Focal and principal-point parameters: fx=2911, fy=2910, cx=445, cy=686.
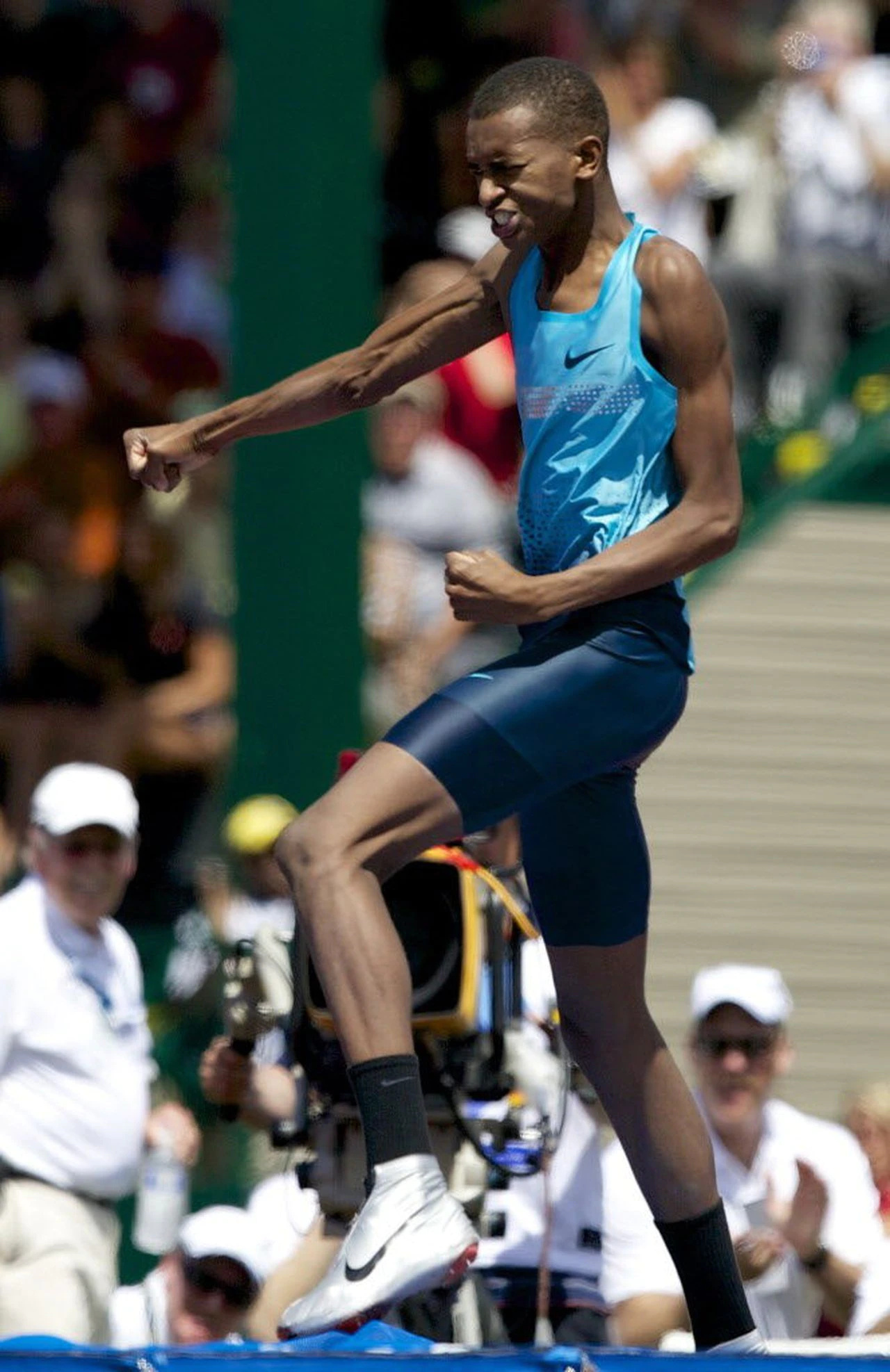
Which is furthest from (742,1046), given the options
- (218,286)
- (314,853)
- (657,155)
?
(218,286)

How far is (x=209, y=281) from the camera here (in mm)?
10328

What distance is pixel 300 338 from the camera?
8.59m

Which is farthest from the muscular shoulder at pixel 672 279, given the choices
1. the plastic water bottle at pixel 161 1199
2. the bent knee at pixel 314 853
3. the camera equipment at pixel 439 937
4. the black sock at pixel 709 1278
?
the plastic water bottle at pixel 161 1199

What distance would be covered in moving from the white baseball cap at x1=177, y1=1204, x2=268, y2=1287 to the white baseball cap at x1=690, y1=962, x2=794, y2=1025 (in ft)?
3.83

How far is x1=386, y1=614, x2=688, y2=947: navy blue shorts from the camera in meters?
4.23

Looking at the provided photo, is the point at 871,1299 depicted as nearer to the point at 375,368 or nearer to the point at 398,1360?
the point at 375,368

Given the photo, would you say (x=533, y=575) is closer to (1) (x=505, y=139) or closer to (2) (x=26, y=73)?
(1) (x=505, y=139)

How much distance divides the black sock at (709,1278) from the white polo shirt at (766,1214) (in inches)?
66.8

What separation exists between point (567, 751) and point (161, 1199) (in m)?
2.90

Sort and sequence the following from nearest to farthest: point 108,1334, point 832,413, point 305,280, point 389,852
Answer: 1. point 389,852
2. point 108,1334
3. point 305,280
4. point 832,413

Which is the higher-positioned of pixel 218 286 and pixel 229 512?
pixel 218 286

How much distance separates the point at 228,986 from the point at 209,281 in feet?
16.1

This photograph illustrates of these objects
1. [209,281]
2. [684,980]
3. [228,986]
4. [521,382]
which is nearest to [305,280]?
[209,281]

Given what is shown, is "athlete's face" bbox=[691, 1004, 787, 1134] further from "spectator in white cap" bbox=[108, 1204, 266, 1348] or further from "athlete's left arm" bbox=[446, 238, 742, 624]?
"athlete's left arm" bbox=[446, 238, 742, 624]
